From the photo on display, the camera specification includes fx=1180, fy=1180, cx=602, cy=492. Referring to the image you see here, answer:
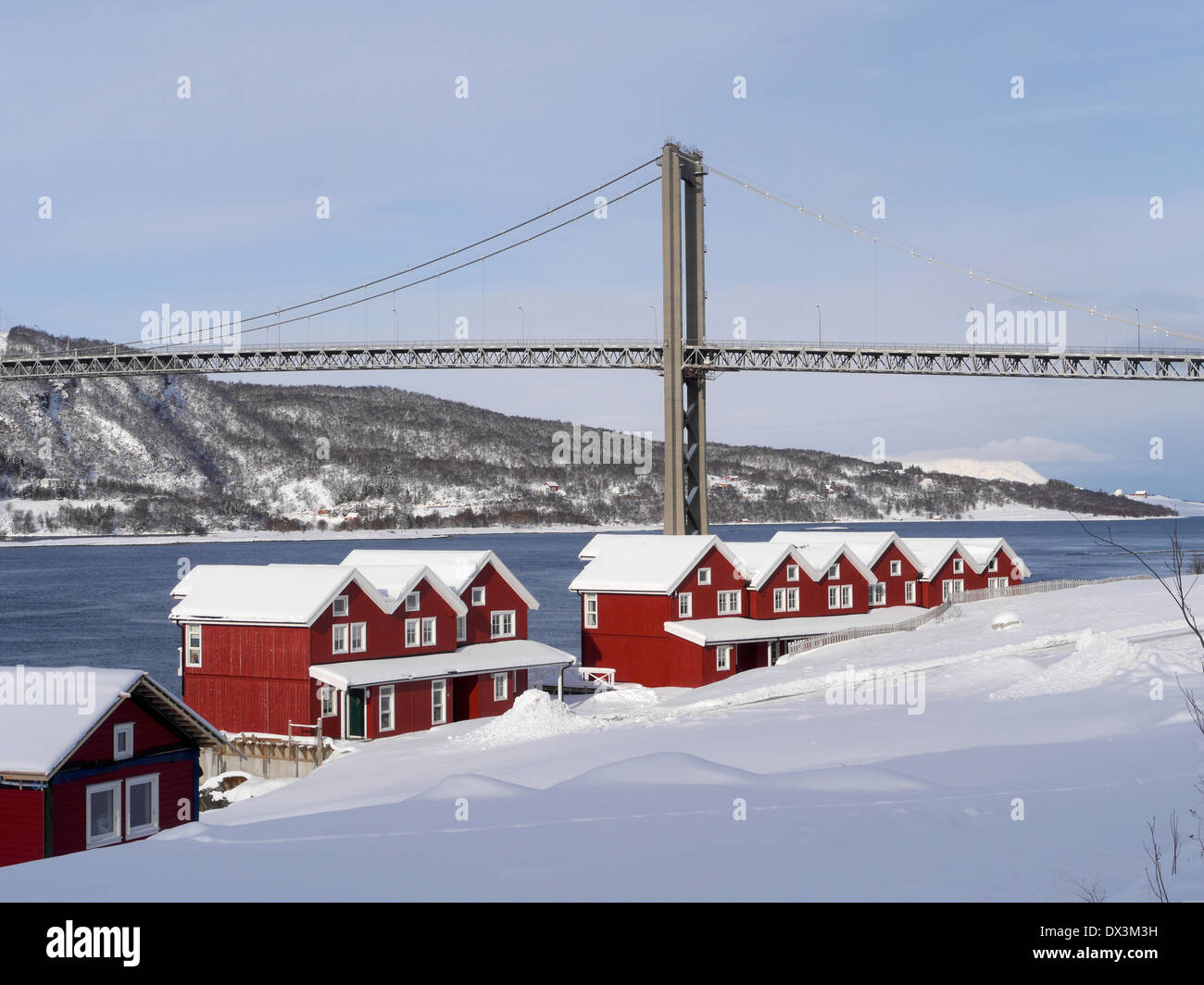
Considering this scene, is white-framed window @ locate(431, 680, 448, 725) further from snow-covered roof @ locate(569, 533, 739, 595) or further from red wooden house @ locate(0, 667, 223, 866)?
red wooden house @ locate(0, 667, 223, 866)

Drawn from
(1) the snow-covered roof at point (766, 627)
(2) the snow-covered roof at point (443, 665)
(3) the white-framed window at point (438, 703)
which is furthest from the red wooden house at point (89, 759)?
(1) the snow-covered roof at point (766, 627)

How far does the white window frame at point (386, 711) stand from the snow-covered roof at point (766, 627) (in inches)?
461

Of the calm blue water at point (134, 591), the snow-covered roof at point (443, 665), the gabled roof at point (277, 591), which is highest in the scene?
the gabled roof at point (277, 591)

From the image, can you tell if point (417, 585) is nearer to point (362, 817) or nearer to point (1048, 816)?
point (362, 817)

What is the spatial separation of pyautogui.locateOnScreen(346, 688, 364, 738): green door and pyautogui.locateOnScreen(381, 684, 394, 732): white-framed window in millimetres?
592

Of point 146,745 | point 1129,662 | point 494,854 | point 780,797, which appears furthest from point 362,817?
point 1129,662

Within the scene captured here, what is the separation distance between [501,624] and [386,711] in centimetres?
742

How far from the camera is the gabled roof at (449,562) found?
121 feet

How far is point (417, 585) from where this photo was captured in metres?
34.5

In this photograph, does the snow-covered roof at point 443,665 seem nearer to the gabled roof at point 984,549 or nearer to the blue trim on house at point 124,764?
the blue trim on house at point 124,764

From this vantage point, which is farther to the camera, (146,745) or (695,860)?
(146,745)

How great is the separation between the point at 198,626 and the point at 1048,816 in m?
26.3
